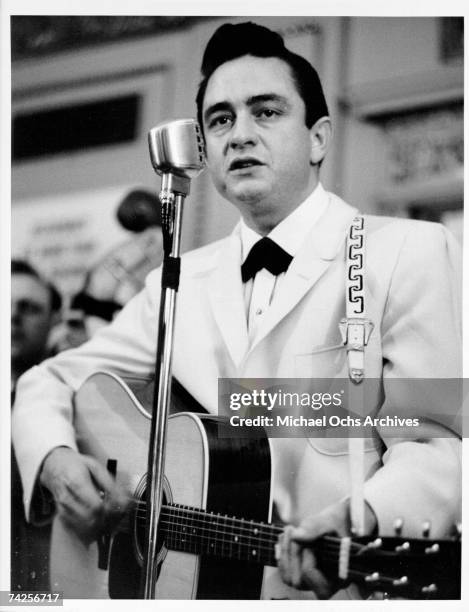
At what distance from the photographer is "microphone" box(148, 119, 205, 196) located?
7.66ft

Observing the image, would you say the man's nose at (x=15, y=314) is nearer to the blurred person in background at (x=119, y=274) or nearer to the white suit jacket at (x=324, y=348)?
the blurred person in background at (x=119, y=274)

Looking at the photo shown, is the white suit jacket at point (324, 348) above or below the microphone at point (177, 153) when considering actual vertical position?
below

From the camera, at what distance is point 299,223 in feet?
8.37

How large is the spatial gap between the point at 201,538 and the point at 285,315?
64cm

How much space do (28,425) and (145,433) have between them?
0.40m

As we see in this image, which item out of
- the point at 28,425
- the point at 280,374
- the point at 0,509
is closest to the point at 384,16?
the point at 280,374

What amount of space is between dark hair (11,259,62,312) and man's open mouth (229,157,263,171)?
652 millimetres

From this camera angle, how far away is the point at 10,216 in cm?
270

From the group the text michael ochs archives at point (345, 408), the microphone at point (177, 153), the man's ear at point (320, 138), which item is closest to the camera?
the microphone at point (177, 153)

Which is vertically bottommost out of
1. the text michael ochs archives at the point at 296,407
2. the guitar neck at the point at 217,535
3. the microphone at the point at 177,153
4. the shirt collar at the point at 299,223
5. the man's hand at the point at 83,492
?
the guitar neck at the point at 217,535

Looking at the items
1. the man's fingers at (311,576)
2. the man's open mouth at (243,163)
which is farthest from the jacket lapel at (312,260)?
the man's fingers at (311,576)

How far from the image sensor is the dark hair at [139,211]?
268 cm

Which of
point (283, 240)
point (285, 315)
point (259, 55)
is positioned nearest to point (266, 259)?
point (283, 240)

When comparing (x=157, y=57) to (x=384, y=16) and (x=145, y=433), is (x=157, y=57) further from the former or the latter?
(x=145, y=433)
